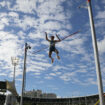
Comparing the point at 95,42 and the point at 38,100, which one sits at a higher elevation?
the point at 95,42

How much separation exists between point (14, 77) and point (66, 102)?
109ft

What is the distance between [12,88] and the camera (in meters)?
14.4

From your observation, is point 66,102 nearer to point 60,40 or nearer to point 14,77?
point 14,77

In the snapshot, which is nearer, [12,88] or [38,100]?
[12,88]

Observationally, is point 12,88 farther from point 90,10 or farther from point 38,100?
point 38,100

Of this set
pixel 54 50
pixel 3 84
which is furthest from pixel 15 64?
pixel 54 50

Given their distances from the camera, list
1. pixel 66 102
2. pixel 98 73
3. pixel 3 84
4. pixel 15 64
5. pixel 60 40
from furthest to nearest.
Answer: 1. pixel 66 102
2. pixel 15 64
3. pixel 3 84
4. pixel 60 40
5. pixel 98 73

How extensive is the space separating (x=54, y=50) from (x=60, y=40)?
954mm

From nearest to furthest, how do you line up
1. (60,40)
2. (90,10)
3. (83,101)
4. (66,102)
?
(90,10) < (60,40) < (83,101) < (66,102)

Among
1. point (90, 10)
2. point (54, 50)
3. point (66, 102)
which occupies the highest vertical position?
point (90, 10)

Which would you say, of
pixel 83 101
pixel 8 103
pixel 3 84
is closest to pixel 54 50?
pixel 3 84

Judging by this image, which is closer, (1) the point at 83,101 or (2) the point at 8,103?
(2) the point at 8,103

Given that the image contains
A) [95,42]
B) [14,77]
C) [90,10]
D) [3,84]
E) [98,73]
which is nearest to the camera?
[98,73]

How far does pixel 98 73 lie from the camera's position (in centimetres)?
607
